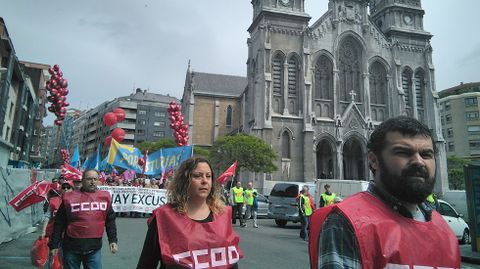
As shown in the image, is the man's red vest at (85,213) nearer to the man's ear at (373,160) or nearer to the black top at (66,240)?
the black top at (66,240)

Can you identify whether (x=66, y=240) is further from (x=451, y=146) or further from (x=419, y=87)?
(x=451, y=146)

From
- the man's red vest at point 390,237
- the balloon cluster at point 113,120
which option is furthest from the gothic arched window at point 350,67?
the man's red vest at point 390,237

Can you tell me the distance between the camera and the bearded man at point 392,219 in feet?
4.81

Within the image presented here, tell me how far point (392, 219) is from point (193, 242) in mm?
1291

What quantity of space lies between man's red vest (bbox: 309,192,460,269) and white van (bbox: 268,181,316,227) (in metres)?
13.2

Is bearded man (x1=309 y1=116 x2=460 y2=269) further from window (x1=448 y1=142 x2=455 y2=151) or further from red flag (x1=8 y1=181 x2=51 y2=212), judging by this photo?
window (x1=448 y1=142 x2=455 y2=151)

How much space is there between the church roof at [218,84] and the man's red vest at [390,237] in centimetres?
5122

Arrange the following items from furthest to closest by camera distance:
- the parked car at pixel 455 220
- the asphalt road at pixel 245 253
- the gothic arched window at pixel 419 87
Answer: the gothic arched window at pixel 419 87 → the parked car at pixel 455 220 → the asphalt road at pixel 245 253

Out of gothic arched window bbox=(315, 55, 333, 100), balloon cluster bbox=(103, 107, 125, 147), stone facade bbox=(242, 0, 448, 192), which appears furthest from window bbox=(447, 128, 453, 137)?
balloon cluster bbox=(103, 107, 125, 147)

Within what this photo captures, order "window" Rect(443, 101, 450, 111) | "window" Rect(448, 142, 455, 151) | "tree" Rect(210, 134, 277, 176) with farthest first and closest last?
"window" Rect(443, 101, 450, 111)
"window" Rect(448, 142, 455, 151)
"tree" Rect(210, 134, 277, 176)

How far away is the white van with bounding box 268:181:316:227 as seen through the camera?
1461 centimetres

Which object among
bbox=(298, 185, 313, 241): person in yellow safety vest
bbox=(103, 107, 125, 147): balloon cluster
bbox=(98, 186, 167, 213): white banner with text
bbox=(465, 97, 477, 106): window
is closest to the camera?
bbox=(298, 185, 313, 241): person in yellow safety vest

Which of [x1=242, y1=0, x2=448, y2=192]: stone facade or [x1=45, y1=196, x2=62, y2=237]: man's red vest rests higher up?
[x1=242, y1=0, x2=448, y2=192]: stone facade

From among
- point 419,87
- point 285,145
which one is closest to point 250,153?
point 285,145
